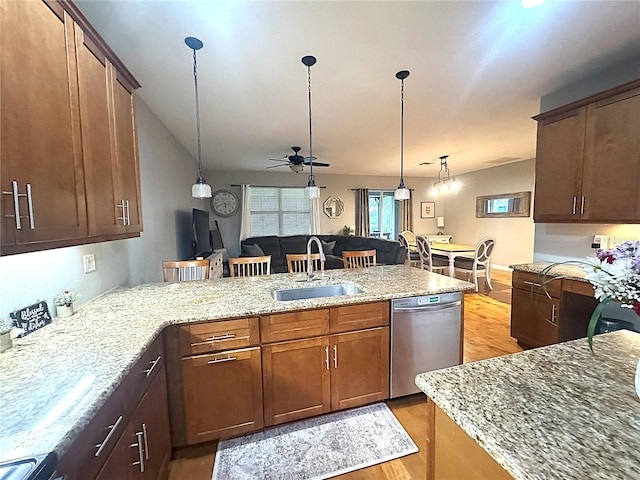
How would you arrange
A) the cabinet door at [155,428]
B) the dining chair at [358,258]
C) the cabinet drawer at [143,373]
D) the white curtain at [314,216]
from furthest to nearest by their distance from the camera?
the white curtain at [314,216] → the dining chair at [358,258] → the cabinet door at [155,428] → the cabinet drawer at [143,373]

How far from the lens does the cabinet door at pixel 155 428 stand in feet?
3.99

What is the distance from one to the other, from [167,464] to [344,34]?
9.30 ft

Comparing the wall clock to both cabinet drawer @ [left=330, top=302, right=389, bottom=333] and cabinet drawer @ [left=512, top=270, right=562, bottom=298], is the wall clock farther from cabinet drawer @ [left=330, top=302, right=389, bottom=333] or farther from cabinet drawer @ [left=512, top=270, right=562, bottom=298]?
cabinet drawer @ [left=512, top=270, right=562, bottom=298]

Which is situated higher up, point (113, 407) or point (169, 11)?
point (169, 11)

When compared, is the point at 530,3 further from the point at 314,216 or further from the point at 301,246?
the point at 314,216

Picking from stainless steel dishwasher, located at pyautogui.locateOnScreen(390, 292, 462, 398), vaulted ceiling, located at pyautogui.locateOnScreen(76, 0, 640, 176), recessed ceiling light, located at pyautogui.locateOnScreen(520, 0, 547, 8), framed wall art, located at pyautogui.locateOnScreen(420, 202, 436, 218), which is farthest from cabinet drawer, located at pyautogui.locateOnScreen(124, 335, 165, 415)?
framed wall art, located at pyautogui.locateOnScreen(420, 202, 436, 218)

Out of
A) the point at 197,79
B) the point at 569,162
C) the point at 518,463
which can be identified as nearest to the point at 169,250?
the point at 197,79

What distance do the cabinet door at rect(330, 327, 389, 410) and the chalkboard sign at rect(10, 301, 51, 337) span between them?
1.56m

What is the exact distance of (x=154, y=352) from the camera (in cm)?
140

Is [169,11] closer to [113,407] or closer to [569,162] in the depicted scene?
[113,407]

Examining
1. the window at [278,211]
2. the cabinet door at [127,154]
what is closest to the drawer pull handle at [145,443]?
the cabinet door at [127,154]

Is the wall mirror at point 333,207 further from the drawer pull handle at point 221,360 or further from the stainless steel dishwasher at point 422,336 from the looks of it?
the drawer pull handle at point 221,360

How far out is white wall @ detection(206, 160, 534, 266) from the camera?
6.38 m

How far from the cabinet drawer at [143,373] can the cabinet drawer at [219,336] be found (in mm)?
136
